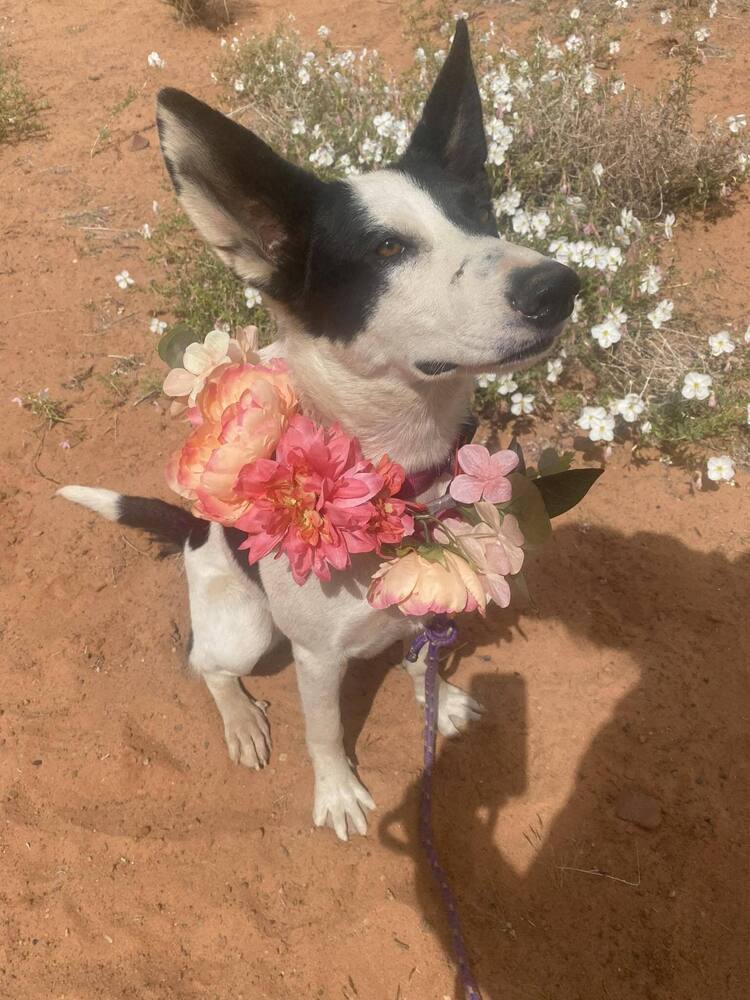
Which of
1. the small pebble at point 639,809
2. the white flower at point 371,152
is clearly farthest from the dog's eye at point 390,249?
the white flower at point 371,152

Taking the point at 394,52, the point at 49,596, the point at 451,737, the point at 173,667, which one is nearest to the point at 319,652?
the point at 451,737

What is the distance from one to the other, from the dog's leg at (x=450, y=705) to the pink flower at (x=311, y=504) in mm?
1246

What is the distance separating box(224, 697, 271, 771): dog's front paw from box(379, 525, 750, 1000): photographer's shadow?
23.5 inches

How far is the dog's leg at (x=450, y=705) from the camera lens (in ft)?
9.22

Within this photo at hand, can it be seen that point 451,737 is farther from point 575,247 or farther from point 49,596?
point 575,247

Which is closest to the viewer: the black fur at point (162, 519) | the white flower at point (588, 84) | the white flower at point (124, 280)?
the black fur at point (162, 519)

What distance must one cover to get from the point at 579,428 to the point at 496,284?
2.24 meters

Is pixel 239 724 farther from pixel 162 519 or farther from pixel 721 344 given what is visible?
pixel 721 344

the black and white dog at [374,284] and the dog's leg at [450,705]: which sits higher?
→ the black and white dog at [374,284]

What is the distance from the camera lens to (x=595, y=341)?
12.0 feet

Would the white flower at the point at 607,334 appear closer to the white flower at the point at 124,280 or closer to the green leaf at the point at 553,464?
the green leaf at the point at 553,464

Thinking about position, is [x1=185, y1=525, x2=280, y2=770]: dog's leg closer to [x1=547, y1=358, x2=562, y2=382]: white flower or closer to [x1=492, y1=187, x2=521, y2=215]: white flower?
[x1=547, y1=358, x2=562, y2=382]: white flower

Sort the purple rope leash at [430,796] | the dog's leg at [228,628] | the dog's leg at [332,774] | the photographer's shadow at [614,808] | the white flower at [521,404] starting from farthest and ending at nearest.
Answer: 1. the white flower at [521,404]
2. the dog's leg at [228,628]
3. the dog's leg at [332,774]
4. the photographer's shadow at [614,808]
5. the purple rope leash at [430,796]

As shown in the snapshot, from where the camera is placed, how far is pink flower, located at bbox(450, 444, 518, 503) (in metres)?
1.66
